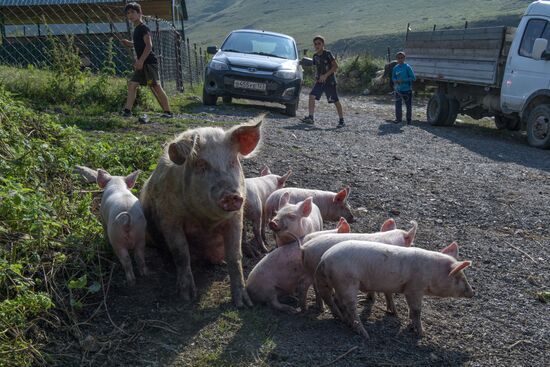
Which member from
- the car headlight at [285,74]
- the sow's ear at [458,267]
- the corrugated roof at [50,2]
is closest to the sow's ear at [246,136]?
the sow's ear at [458,267]

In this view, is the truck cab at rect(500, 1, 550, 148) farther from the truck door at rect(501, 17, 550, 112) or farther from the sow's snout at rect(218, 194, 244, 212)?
the sow's snout at rect(218, 194, 244, 212)

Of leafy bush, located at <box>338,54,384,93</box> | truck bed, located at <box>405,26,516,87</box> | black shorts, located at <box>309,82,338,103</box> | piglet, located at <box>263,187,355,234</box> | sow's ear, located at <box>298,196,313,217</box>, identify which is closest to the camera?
sow's ear, located at <box>298,196,313,217</box>

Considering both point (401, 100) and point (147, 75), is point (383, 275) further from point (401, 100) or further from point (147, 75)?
point (401, 100)

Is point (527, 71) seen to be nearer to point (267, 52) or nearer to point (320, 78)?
point (320, 78)

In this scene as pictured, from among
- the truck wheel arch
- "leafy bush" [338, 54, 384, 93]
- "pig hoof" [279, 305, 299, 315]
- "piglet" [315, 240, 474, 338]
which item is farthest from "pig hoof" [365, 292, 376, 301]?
"leafy bush" [338, 54, 384, 93]

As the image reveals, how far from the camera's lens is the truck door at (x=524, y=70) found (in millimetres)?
11891

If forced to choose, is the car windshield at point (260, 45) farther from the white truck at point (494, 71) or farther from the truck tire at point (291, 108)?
the white truck at point (494, 71)

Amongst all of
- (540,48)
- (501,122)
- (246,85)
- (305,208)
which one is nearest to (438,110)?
(501,122)

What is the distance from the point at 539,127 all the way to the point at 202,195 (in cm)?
983

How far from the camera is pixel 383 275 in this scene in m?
4.01

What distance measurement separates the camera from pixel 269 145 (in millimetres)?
9008

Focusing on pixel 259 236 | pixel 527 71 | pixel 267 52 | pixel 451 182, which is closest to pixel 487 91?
pixel 527 71

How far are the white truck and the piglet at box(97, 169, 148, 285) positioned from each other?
374 inches

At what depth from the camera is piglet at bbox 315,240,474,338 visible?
13.0 ft
